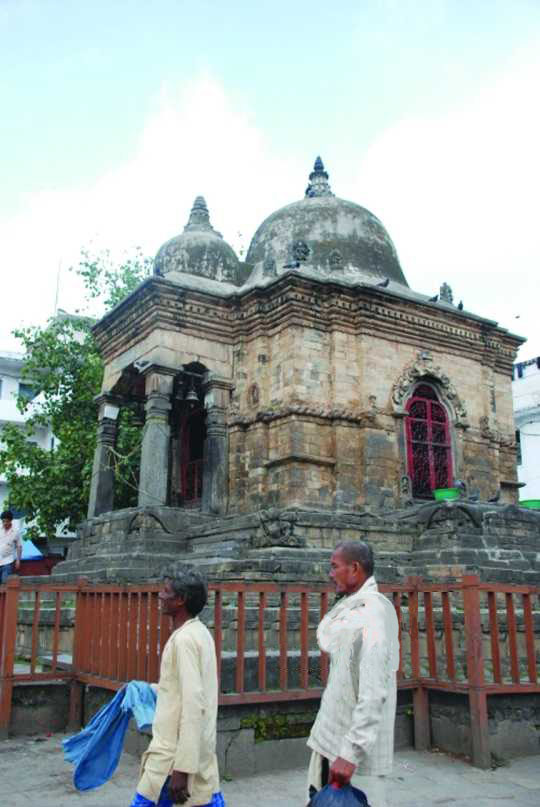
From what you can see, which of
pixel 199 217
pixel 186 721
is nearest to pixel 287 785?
pixel 186 721

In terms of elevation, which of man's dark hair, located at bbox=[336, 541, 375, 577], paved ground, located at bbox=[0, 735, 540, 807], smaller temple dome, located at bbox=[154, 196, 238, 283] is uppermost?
smaller temple dome, located at bbox=[154, 196, 238, 283]

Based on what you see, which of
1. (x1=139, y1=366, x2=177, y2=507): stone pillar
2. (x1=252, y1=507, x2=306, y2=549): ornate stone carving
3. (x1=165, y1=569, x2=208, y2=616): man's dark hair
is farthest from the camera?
(x1=139, y1=366, x2=177, y2=507): stone pillar

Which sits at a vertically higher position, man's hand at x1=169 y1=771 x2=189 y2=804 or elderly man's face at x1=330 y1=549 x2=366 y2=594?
elderly man's face at x1=330 y1=549 x2=366 y2=594

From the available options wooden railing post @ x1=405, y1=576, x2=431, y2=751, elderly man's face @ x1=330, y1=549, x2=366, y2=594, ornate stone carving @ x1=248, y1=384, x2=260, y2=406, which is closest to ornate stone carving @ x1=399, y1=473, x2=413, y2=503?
ornate stone carving @ x1=248, y1=384, x2=260, y2=406

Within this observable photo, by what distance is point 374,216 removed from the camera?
17.1m

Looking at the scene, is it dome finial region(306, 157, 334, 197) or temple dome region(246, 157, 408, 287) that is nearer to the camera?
temple dome region(246, 157, 408, 287)

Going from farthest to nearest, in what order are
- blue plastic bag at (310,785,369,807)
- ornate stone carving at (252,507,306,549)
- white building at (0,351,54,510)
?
white building at (0,351,54,510)
ornate stone carving at (252,507,306,549)
blue plastic bag at (310,785,369,807)

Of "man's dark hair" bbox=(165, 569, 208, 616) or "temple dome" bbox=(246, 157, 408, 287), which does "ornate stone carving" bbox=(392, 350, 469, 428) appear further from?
"man's dark hair" bbox=(165, 569, 208, 616)

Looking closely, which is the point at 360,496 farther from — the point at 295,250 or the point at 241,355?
the point at 295,250

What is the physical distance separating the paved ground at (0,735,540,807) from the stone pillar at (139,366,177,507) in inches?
268

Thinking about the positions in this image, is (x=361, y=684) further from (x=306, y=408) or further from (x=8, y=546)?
(x=306, y=408)

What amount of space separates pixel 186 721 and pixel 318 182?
51.6ft

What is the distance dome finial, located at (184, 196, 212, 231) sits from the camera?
689 inches

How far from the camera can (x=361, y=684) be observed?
9.77 ft
